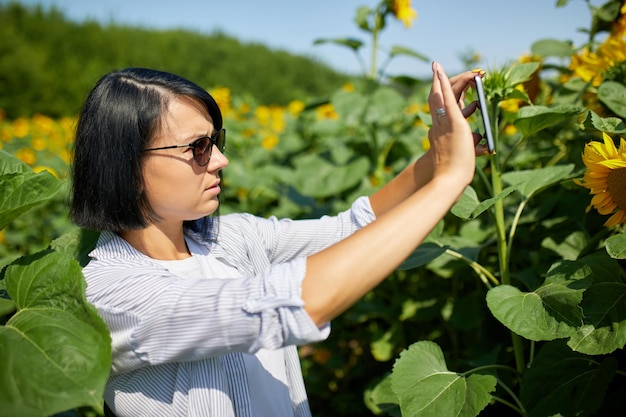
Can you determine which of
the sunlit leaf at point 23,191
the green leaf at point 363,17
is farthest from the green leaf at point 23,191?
the green leaf at point 363,17

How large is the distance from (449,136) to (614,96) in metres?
0.62

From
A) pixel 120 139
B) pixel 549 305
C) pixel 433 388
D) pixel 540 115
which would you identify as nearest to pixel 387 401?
pixel 433 388

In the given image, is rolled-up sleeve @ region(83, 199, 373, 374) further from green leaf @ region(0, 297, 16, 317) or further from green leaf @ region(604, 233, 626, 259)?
green leaf @ region(604, 233, 626, 259)

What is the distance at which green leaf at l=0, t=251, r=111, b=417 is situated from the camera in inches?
30.0

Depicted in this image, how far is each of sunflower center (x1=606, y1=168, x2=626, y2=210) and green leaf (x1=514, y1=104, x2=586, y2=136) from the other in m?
0.14

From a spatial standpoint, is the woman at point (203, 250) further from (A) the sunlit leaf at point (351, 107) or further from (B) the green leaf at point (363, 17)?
(B) the green leaf at point (363, 17)

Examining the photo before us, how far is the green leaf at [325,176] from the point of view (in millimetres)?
2225

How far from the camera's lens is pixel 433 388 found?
1.12 metres

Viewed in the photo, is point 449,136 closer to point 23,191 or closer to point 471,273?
point 23,191

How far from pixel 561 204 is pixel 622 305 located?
49cm

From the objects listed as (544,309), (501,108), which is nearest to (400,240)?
(544,309)

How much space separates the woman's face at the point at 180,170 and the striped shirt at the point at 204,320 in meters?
0.11

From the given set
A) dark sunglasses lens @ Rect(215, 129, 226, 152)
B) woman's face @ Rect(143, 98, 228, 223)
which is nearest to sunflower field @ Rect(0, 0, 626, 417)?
woman's face @ Rect(143, 98, 228, 223)

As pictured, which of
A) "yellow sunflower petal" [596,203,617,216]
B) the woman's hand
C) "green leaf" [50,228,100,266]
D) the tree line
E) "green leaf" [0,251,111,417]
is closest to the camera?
"green leaf" [0,251,111,417]
